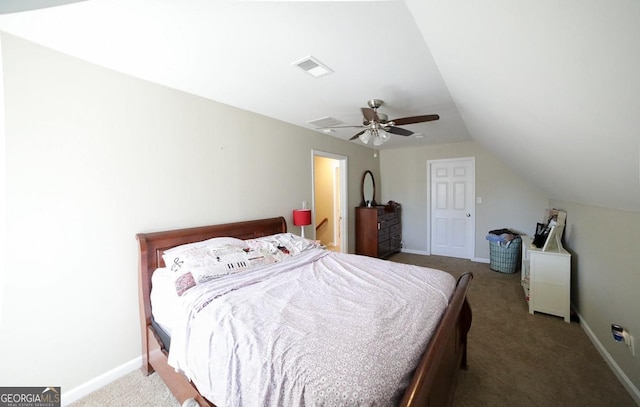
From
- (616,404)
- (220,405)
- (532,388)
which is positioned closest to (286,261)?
(220,405)

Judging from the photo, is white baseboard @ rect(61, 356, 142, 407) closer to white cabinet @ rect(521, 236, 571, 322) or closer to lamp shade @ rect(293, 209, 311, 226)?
lamp shade @ rect(293, 209, 311, 226)

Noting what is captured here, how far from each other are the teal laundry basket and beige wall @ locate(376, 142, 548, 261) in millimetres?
563

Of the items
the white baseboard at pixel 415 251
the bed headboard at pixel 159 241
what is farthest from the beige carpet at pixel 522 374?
the white baseboard at pixel 415 251

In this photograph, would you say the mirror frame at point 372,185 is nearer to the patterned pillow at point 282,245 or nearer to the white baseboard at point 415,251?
the white baseboard at point 415,251

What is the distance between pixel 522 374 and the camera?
74.7 inches

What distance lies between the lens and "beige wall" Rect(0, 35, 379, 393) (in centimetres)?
155

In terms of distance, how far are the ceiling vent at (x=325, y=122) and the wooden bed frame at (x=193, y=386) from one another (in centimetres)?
158

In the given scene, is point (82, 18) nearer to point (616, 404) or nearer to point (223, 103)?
point (223, 103)

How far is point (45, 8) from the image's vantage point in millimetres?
1290

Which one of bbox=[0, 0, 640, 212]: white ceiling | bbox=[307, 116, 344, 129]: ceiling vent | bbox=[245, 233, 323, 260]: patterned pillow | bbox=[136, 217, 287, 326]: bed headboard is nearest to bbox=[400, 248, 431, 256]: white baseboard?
bbox=[0, 0, 640, 212]: white ceiling

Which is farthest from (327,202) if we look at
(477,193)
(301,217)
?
(477,193)

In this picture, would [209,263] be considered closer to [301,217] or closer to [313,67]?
[301,217]

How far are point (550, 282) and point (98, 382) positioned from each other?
14.4 ft

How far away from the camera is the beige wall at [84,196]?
155 cm
